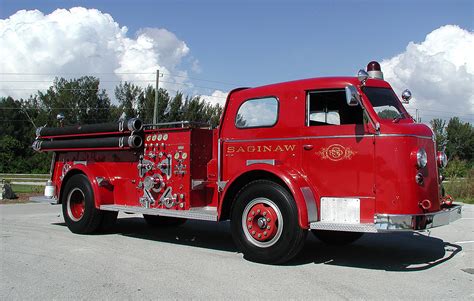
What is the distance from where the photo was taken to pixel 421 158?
220 inches

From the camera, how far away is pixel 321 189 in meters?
6.04

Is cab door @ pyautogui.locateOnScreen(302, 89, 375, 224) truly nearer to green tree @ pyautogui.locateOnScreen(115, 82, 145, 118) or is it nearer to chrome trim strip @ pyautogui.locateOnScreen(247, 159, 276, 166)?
chrome trim strip @ pyautogui.locateOnScreen(247, 159, 276, 166)

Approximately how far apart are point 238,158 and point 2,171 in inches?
1963

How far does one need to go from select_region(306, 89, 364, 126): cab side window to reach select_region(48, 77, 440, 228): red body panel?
87mm

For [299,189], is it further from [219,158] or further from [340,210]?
Answer: [219,158]

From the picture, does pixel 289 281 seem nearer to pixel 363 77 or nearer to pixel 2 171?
pixel 363 77

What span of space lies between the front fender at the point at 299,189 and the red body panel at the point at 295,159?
0.04 feet

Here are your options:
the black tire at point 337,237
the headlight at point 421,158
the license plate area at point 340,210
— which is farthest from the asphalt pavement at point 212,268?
the headlight at point 421,158

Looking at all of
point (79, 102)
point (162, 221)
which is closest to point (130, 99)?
point (79, 102)

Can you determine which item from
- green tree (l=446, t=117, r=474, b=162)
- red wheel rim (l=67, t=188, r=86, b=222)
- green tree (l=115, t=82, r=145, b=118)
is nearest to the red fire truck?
red wheel rim (l=67, t=188, r=86, b=222)

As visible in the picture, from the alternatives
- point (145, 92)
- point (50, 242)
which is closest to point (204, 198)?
point (50, 242)

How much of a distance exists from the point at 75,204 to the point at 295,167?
4.84 meters

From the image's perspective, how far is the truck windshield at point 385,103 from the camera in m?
6.11

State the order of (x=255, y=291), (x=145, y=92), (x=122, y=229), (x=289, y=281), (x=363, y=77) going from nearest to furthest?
(x=255, y=291), (x=289, y=281), (x=363, y=77), (x=122, y=229), (x=145, y=92)
